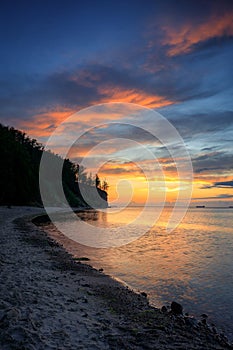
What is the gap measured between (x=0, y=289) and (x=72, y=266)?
6819 millimetres

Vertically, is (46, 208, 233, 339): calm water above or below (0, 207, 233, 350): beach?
below

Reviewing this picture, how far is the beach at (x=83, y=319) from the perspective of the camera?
6.55 metres

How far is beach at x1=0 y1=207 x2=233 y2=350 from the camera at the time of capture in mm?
6555

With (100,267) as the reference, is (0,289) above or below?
above

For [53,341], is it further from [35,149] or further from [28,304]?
[35,149]

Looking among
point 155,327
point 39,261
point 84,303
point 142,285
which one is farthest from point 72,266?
point 155,327

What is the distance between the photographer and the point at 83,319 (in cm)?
798

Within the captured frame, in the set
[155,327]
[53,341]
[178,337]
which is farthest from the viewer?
[155,327]

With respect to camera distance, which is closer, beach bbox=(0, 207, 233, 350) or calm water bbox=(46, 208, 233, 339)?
beach bbox=(0, 207, 233, 350)

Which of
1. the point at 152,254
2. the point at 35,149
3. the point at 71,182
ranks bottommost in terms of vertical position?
the point at 152,254

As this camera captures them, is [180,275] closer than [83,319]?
No

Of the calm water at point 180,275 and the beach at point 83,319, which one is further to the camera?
the calm water at point 180,275

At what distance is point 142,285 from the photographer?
572 inches

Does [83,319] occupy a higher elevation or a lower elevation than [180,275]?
higher
